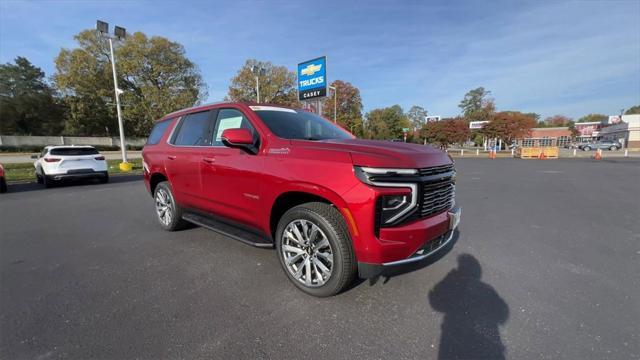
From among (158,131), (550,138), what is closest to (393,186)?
(158,131)

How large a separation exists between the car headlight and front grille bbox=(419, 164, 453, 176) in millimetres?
135

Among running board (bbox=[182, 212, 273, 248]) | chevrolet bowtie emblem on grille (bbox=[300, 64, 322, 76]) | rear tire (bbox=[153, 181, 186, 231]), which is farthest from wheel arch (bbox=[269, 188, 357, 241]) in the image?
chevrolet bowtie emblem on grille (bbox=[300, 64, 322, 76])

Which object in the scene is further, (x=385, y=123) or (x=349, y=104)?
(x=385, y=123)

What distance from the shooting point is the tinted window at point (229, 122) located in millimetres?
3361

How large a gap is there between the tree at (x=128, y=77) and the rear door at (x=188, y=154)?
114ft

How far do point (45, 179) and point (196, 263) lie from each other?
10.2 meters

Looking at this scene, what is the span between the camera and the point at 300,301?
8.81 ft

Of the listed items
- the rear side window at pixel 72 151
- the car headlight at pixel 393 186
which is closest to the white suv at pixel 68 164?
the rear side window at pixel 72 151

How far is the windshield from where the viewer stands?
321 centimetres

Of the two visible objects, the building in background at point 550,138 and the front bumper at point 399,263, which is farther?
the building in background at point 550,138

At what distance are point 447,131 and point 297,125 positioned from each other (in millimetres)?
52577

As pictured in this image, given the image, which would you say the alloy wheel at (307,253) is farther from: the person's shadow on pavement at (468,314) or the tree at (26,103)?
the tree at (26,103)

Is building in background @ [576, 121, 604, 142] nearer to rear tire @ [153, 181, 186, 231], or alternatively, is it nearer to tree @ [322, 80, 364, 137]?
tree @ [322, 80, 364, 137]

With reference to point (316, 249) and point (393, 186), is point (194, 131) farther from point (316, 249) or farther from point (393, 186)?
point (393, 186)
